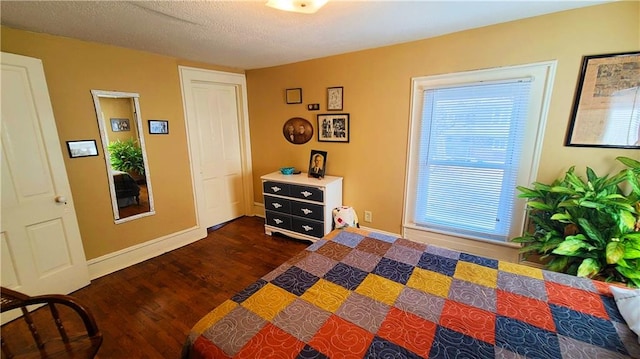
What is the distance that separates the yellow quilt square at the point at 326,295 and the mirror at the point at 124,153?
8.10 feet

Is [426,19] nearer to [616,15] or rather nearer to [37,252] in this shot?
[616,15]

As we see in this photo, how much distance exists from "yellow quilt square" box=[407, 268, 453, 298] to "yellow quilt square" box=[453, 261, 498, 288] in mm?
96

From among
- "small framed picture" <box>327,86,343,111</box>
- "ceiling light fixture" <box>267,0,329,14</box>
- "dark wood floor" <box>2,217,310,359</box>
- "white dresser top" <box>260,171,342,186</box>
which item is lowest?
"dark wood floor" <box>2,217,310,359</box>

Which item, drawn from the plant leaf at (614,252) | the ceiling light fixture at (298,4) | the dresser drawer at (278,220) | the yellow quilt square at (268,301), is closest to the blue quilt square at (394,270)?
the yellow quilt square at (268,301)

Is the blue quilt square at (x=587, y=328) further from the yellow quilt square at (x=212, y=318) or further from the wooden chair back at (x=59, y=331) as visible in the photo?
the wooden chair back at (x=59, y=331)

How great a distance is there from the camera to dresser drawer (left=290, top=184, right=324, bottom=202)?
9.55 ft

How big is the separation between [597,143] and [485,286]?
1.62 m

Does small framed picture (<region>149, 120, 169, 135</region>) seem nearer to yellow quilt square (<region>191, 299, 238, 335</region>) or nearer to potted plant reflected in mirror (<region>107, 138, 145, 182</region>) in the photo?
potted plant reflected in mirror (<region>107, 138, 145, 182</region>)

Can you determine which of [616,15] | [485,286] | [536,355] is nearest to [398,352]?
[536,355]

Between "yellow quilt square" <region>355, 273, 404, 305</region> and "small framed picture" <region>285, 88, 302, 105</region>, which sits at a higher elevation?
"small framed picture" <region>285, 88, 302, 105</region>

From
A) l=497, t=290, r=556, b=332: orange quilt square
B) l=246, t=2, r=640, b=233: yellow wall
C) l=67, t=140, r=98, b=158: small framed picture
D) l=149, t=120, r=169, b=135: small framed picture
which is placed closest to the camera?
l=497, t=290, r=556, b=332: orange quilt square

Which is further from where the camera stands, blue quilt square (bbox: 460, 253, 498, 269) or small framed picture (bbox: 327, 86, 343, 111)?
small framed picture (bbox: 327, 86, 343, 111)

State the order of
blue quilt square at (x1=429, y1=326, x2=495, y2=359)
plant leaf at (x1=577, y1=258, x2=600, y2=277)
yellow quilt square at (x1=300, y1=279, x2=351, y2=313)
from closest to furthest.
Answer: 1. blue quilt square at (x1=429, y1=326, x2=495, y2=359)
2. yellow quilt square at (x1=300, y1=279, x2=351, y2=313)
3. plant leaf at (x1=577, y1=258, x2=600, y2=277)

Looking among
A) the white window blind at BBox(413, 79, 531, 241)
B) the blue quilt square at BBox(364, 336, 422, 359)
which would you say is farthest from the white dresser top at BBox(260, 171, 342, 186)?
the blue quilt square at BBox(364, 336, 422, 359)
